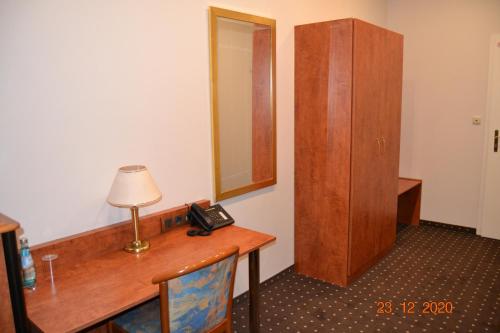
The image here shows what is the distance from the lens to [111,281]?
5.59 ft

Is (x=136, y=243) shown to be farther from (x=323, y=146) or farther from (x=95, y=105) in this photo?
(x=323, y=146)

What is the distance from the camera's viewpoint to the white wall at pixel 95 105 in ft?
5.56

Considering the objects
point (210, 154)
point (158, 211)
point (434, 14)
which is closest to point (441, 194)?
point (434, 14)

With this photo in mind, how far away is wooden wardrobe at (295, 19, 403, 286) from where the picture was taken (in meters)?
2.91

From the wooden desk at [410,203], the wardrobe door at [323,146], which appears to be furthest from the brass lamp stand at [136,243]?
the wooden desk at [410,203]

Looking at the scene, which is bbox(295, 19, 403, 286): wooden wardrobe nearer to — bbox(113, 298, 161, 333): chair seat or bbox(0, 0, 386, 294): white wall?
bbox(0, 0, 386, 294): white wall

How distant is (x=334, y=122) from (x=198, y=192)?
118 cm

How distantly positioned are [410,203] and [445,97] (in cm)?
126

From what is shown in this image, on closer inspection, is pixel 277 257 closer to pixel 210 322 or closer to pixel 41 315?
pixel 210 322

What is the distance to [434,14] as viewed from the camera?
14.0ft

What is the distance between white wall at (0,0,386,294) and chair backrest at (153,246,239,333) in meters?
0.73

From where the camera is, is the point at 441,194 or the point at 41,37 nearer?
the point at 41,37

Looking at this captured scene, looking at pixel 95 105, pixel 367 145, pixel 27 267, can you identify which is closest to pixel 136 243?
pixel 27 267

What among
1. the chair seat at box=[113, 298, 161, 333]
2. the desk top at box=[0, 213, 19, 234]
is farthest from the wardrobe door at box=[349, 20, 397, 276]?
the desk top at box=[0, 213, 19, 234]
